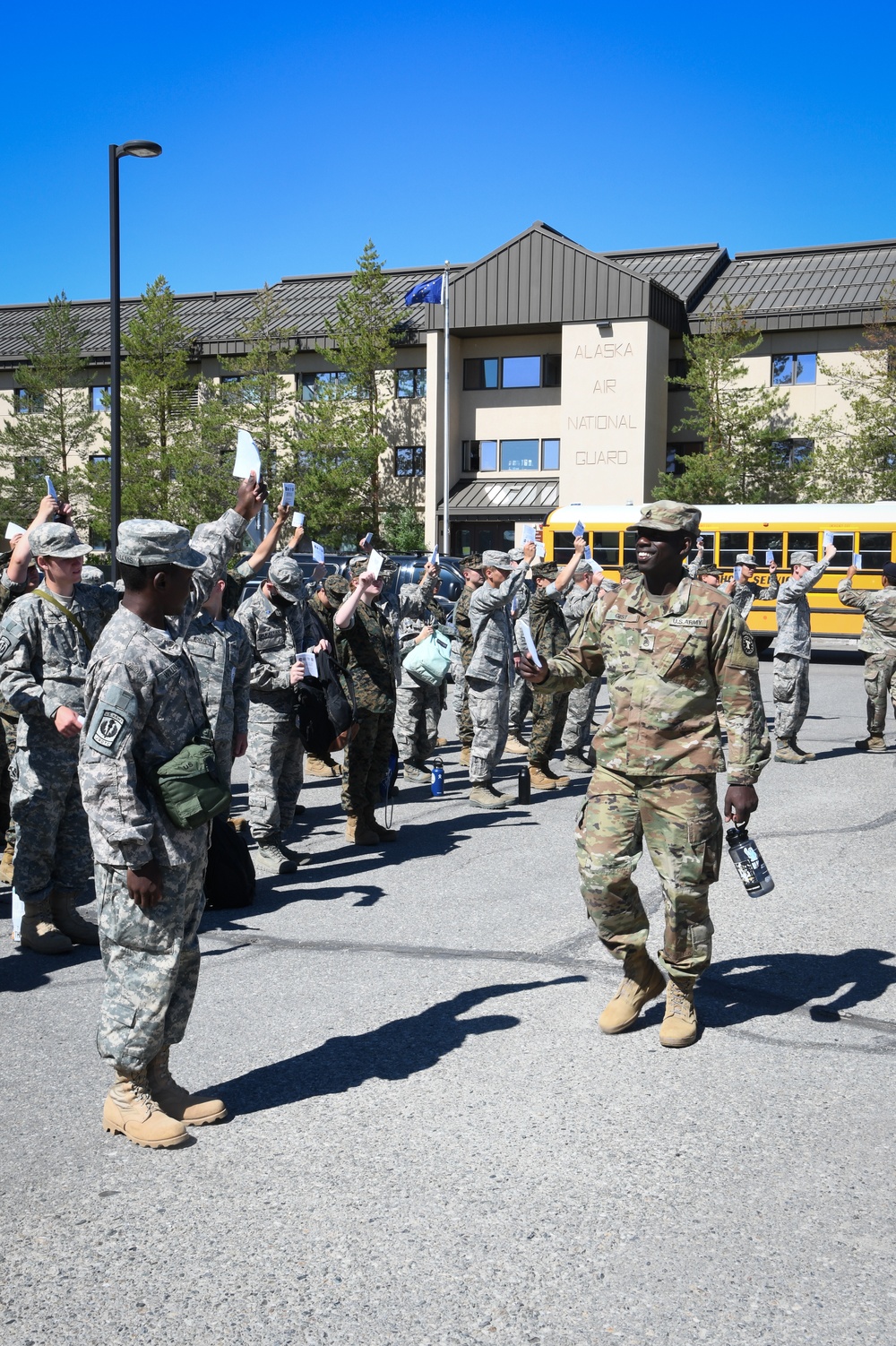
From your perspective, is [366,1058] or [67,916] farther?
[67,916]

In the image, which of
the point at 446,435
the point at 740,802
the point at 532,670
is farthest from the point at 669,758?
the point at 446,435

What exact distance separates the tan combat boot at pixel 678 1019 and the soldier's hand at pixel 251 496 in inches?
117

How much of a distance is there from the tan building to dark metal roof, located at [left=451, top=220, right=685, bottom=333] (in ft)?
0.16

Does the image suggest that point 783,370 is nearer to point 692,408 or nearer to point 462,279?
point 692,408

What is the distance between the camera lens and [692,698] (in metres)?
4.66

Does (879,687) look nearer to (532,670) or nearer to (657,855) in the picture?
(532,670)

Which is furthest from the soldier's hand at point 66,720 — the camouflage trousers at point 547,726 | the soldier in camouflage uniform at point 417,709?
the camouflage trousers at point 547,726

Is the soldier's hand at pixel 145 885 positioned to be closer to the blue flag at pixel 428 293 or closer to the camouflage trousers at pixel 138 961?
the camouflage trousers at pixel 138 961

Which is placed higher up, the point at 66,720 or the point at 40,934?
the point at 66,720

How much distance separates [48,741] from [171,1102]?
2577 millimetres

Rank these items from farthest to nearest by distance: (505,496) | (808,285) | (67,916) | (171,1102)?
(505,496)
(808,285)
(67,916)
(171,1102)

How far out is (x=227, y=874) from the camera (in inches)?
265

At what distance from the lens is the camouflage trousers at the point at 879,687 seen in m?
12.5

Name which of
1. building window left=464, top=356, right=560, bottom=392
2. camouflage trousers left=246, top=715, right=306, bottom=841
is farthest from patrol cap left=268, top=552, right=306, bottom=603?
building window left=464, top=356, right=560, bottom=392
